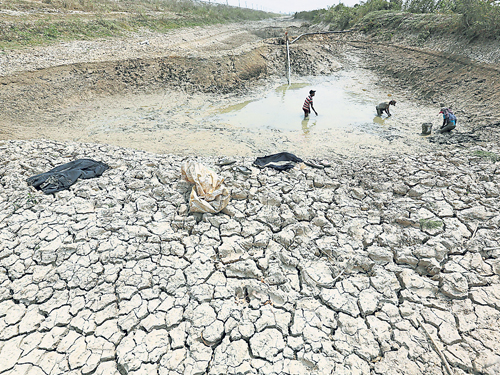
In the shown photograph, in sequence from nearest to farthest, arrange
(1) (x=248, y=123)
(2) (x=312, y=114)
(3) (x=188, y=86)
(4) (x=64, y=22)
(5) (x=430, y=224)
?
1. (5) (x=430, y=224)
2. (1) (x=248, y=123)
3. (2) (x=312, y=114)
4. (3) (x=188, y=86)
5. (4) (x=64, y=22)

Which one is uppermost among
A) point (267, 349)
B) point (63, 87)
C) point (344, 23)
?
point (344, 23)

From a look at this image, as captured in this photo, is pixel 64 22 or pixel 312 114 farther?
pixel 64 22

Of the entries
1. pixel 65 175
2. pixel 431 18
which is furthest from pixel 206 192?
pixel 431 18

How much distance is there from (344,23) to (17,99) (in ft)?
62.2

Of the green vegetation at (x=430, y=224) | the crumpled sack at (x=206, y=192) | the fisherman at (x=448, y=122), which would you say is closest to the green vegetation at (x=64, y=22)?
the crumpled sack at (x=206, y=192)

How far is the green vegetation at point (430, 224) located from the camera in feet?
10.9

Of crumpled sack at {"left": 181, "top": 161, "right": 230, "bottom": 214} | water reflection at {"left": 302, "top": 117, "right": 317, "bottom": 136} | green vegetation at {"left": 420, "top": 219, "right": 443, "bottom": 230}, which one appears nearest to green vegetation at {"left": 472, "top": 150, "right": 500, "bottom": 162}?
green vegetation at {"left": 420, "top": 219, "right": 443, "bottom": 230}

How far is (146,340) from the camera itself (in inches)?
90.7

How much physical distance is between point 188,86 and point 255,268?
8722mm

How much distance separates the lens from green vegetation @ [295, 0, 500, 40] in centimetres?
840

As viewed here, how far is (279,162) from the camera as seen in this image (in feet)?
15.6

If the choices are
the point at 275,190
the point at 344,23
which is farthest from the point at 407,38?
the point at 275,190

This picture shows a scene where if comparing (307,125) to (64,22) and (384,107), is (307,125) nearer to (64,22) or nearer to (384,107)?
(384,107)

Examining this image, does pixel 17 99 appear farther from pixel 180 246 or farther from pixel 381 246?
pixel 381 246
